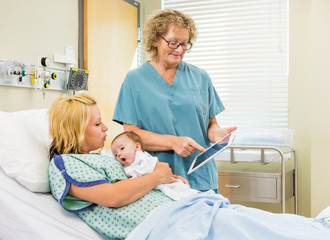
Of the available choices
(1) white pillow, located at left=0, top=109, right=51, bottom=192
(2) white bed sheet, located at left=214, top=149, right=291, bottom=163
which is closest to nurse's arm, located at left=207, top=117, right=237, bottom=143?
(1) white pillow, located at left=0, top=109, right=51, bottom=192

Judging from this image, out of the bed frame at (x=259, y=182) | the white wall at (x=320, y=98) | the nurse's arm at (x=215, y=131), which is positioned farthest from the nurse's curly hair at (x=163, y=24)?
the white wall at (x=320, y=98)

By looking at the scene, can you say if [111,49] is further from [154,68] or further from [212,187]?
[212,187]

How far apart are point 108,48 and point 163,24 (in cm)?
124

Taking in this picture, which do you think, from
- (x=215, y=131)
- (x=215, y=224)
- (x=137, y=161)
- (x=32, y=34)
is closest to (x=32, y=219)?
(x=137, y=161)

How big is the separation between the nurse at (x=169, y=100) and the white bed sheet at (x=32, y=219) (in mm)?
499

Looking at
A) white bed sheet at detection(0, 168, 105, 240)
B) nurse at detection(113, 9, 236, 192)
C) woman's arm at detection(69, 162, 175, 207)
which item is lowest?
white bed sheet at detection(0, 168, 105, 240)

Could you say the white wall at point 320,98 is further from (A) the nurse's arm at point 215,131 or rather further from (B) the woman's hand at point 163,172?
(B) the woman's hand at point 163,172

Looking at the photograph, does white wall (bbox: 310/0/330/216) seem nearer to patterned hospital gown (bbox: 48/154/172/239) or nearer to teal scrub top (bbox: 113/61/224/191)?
teal scrub top (bbox: 113/61/224/191)

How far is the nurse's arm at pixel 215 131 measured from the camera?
1.73 metres

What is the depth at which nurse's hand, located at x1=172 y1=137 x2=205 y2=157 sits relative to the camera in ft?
5.17

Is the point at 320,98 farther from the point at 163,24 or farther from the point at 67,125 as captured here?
the point at 67,125

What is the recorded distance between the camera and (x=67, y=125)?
1.43m

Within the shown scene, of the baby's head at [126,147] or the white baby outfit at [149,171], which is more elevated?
the baby's head at [126,147]

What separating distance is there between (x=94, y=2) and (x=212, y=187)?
164cm
